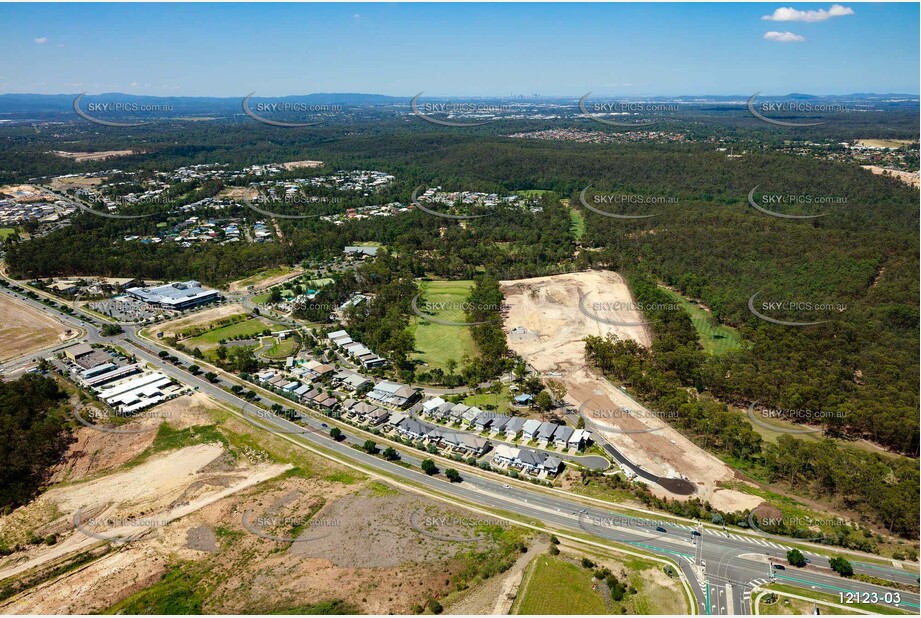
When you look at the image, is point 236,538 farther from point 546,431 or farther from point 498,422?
point 546,431

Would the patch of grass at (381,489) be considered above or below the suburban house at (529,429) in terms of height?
below

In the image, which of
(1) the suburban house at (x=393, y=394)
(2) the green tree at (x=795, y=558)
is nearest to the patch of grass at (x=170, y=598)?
(1) the suburban house at (x=393, y=394)

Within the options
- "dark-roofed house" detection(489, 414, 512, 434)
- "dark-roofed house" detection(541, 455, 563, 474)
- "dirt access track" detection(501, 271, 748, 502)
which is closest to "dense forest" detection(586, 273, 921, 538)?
"dirt access track" detection(501, 271, 748, 502)

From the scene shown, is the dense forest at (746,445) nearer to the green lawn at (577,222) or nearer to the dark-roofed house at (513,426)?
the dark-roofed house at (513,426)

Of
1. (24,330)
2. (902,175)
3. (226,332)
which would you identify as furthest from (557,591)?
(902,175)

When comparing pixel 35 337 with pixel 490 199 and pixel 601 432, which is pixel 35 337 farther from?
pixel 490 199

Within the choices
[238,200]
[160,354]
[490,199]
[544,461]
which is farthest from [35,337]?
[490,199]
